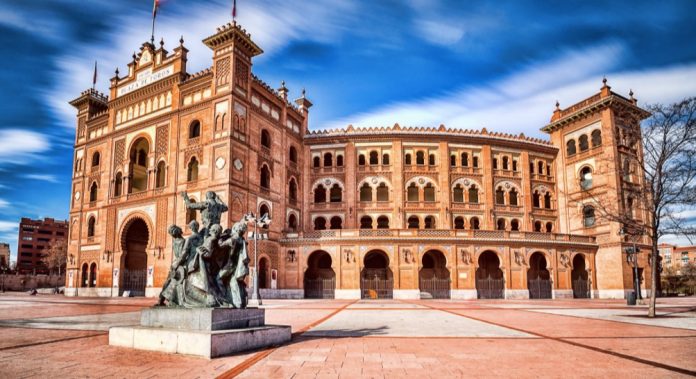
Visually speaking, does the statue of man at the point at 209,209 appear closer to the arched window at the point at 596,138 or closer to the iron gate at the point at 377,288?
the iron gate at the point at 377,288

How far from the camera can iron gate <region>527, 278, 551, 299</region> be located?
34.9 metres

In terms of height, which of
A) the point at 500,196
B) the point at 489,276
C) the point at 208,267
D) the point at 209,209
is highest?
the point at 500,196

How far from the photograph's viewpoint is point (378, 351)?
24.6 feet

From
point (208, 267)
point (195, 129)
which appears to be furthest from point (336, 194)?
point (208, 267)

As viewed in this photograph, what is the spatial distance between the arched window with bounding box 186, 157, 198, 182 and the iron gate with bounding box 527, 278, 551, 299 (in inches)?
1047

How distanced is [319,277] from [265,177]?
9166mm

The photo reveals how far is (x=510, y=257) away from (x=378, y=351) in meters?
29.2

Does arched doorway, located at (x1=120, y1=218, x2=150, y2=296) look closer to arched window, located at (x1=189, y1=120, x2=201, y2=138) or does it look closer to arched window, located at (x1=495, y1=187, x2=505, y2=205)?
arched window, located at (x1=189, y1=120, x2=201, y2=138)

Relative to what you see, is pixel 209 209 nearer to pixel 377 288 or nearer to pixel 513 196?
pixel 377 288

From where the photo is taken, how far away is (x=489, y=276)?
33.8 metres

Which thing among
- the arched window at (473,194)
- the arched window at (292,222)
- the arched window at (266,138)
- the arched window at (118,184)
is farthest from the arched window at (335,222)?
the arched window at (118,184)

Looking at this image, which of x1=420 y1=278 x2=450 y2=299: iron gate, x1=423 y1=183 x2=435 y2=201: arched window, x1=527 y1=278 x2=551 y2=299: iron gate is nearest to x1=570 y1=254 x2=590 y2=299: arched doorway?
x1=527 y1=278 x2=551 y2=299: iron gate

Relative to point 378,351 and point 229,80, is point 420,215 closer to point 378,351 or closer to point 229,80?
point 229,80

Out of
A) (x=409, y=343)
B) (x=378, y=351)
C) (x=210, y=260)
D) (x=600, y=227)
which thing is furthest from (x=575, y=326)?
(x=600, y=227)
